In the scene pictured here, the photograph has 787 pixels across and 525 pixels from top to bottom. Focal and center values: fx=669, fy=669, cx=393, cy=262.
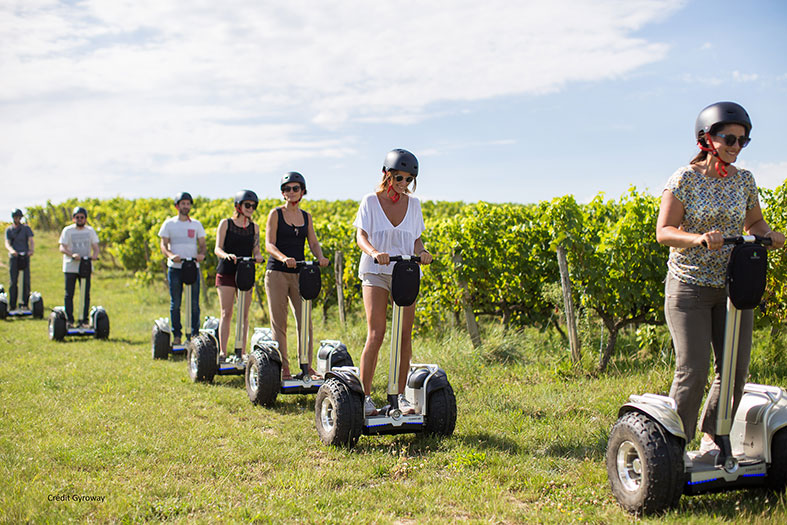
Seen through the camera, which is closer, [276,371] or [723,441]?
[723,441]

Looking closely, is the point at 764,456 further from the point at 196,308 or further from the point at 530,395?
the point at 196,308

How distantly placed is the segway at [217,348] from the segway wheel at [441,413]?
2716 mm

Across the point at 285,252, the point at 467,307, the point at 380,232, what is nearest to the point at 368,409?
the point at 380,232

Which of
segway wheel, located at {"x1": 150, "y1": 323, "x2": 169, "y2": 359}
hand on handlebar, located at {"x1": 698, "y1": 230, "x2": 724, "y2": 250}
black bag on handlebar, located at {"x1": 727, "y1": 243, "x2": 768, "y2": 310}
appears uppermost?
hand on handlebar, located at {"x1": 698, "y1": 230, "x2": 724, "y2": 250}

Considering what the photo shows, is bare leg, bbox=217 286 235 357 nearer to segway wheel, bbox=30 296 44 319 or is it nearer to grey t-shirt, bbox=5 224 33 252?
segway wheel, bbox=30 296 44 319

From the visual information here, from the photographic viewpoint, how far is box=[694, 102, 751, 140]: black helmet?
11.1 feet

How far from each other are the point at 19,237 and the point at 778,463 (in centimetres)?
1326

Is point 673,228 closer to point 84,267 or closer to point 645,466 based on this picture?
point 645,466

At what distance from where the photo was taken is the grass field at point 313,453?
3.59 metres

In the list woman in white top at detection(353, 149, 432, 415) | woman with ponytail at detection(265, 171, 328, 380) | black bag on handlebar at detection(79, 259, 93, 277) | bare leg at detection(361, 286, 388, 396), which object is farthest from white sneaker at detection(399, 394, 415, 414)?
black bag on handlebar at detection(79, 259, 93, 277)

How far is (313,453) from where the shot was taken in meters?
4.64

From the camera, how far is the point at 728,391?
3451 mm

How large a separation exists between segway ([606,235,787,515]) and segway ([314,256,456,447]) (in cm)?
136

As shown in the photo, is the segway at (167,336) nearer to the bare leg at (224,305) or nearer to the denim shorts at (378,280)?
the bare leg at (224,305)
